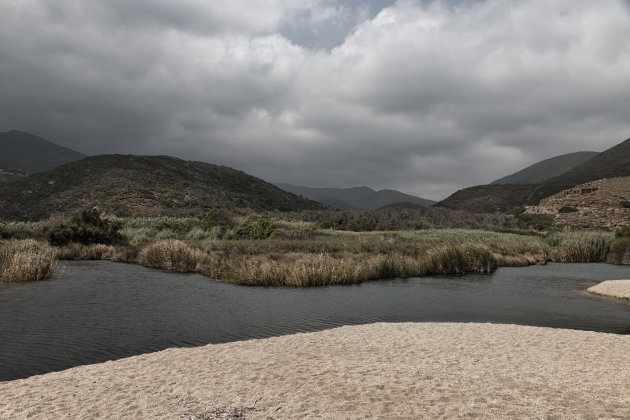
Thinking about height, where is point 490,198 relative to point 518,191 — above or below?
below

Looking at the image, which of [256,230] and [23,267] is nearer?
[23,267]

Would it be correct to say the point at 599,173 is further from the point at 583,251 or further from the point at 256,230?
the point at 256,230

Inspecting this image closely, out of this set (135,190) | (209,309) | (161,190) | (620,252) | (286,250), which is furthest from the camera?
(161,190)

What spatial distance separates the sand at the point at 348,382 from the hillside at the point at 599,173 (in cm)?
9900

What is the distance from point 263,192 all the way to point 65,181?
49.0 metres

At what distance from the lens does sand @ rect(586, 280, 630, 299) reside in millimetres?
20228

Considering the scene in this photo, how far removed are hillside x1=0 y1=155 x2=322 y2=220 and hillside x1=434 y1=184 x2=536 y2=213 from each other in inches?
1801

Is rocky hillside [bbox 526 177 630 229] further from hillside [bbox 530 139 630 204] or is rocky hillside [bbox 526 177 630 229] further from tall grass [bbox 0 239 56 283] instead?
tall grass [bbox 0 239 56 283]

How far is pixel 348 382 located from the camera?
7.62m

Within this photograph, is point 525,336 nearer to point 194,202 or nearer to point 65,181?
point 194,202

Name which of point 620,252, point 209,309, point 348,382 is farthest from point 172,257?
point 620,252

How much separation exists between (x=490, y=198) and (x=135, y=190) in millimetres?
92754

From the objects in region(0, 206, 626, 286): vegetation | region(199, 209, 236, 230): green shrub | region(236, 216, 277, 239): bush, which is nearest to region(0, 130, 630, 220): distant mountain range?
region(199, 209, 236, 230): green shrub

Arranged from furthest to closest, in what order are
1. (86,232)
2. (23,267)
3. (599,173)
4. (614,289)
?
(599,173) → (86,232) → (614,289) → (23,267)
